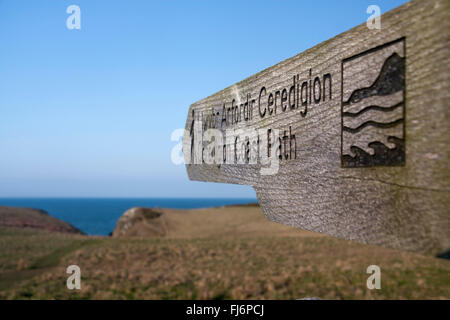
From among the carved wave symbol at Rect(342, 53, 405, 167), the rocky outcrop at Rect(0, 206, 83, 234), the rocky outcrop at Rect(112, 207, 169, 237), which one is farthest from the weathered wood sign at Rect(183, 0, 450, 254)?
the rocky outcrop at Rect(0, 206, 83, 234)

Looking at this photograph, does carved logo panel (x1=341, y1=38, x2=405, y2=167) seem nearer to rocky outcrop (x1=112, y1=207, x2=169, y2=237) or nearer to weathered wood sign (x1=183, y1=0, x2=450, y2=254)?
weathered wood sign (x1=183, y1=0, x2=450, y2=254)

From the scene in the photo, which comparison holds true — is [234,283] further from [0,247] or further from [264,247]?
[0,247]

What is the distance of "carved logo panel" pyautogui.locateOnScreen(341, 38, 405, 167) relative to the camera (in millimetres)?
888

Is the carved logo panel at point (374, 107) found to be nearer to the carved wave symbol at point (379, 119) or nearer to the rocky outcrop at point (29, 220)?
the carved wave symbol at point (379, 119)

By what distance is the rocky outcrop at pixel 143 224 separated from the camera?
15.4 metres

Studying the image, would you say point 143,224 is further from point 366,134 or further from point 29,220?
point 366,134

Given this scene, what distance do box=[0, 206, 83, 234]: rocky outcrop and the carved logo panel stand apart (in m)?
19.5

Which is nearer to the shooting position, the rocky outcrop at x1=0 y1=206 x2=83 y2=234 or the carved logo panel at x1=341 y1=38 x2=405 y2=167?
the carved logo panel at x1=341 y1=38 x2=405 y2=167

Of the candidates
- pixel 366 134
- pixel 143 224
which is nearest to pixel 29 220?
pixel 143 224

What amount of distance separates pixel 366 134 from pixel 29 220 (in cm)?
2121

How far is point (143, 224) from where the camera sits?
1579 centimetres

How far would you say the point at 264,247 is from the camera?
10000mm

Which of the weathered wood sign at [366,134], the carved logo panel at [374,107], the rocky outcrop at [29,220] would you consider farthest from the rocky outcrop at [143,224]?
the carved logo panel at [374,107]
